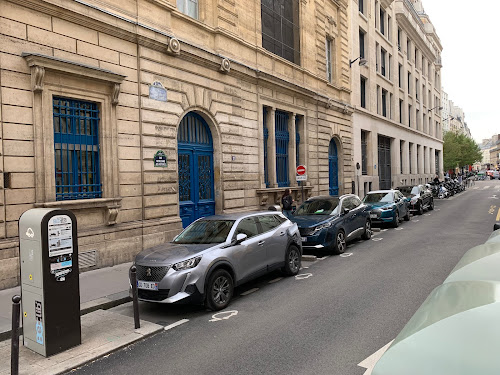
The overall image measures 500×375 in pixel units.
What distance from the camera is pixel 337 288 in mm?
7586

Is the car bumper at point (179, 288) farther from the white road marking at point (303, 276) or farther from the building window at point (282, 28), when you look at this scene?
the building window at point (282, 28)

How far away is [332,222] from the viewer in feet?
36.0

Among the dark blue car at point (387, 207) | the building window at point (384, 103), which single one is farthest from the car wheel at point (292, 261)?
the building window at point (384, 103)

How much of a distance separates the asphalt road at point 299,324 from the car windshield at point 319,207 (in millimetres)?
1954

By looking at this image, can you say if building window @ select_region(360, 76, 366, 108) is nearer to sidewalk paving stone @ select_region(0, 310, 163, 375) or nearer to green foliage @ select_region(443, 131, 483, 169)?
sidewalk paving stone @ select_region(0, 310, 163, 375)

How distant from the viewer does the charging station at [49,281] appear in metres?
4.89

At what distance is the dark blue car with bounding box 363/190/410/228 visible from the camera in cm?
1592

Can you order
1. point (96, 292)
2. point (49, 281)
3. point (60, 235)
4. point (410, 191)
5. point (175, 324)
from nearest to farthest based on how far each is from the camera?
point (49, 281)
point (60, 235)
point (175, 324)
point (96, 292)
point (410, 191)

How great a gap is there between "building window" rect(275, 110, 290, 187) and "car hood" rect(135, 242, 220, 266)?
38.2ft

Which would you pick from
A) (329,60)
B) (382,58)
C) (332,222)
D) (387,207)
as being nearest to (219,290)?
(332,222)

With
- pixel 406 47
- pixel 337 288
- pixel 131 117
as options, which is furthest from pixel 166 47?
pixel 406 47

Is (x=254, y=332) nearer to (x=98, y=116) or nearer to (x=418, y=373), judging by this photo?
(x=418, y=373)

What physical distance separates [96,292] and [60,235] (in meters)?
2.99

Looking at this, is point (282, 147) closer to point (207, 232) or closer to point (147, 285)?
point (207, 232)
